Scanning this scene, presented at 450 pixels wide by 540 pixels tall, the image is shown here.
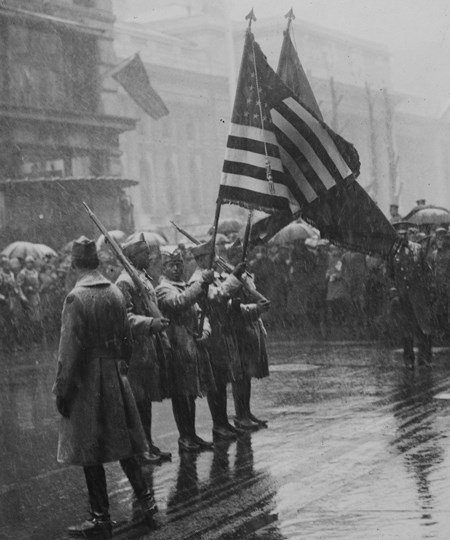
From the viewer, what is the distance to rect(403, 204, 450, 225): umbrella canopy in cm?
2002

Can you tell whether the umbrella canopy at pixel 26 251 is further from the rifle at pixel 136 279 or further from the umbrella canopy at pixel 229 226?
the rifle at pixel 136 279

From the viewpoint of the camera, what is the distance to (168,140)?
204ft

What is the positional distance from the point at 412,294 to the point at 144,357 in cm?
645

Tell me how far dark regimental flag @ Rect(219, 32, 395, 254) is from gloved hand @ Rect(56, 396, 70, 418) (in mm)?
2982

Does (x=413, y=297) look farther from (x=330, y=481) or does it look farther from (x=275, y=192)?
(x=330, y=481)

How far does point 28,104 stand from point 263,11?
165ft

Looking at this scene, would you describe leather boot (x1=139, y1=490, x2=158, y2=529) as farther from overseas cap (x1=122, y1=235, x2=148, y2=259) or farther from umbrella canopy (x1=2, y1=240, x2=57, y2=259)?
umbrella canopy (x1=2, y1=240, x2=57, y2=259)

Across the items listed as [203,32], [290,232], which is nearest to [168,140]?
[203,32]

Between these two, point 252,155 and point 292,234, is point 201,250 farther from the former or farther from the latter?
point 292,234

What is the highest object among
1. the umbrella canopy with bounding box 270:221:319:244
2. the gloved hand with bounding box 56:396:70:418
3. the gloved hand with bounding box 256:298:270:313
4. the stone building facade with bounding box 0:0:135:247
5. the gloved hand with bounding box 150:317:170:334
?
the stone building facade with bounding box 0:0:135:247

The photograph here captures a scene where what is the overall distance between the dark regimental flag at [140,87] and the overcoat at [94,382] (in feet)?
103

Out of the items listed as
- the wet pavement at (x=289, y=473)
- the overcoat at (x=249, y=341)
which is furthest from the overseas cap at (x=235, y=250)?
the wet pavement at (x=289, y=473)

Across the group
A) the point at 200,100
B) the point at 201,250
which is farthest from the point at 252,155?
the point at 200,100

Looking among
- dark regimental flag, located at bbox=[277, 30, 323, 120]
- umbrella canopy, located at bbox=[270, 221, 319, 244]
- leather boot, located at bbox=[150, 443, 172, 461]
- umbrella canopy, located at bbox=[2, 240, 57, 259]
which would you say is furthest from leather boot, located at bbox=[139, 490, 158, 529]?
umbrella canopy, located at bbox=[2, 240, 57, 259]
